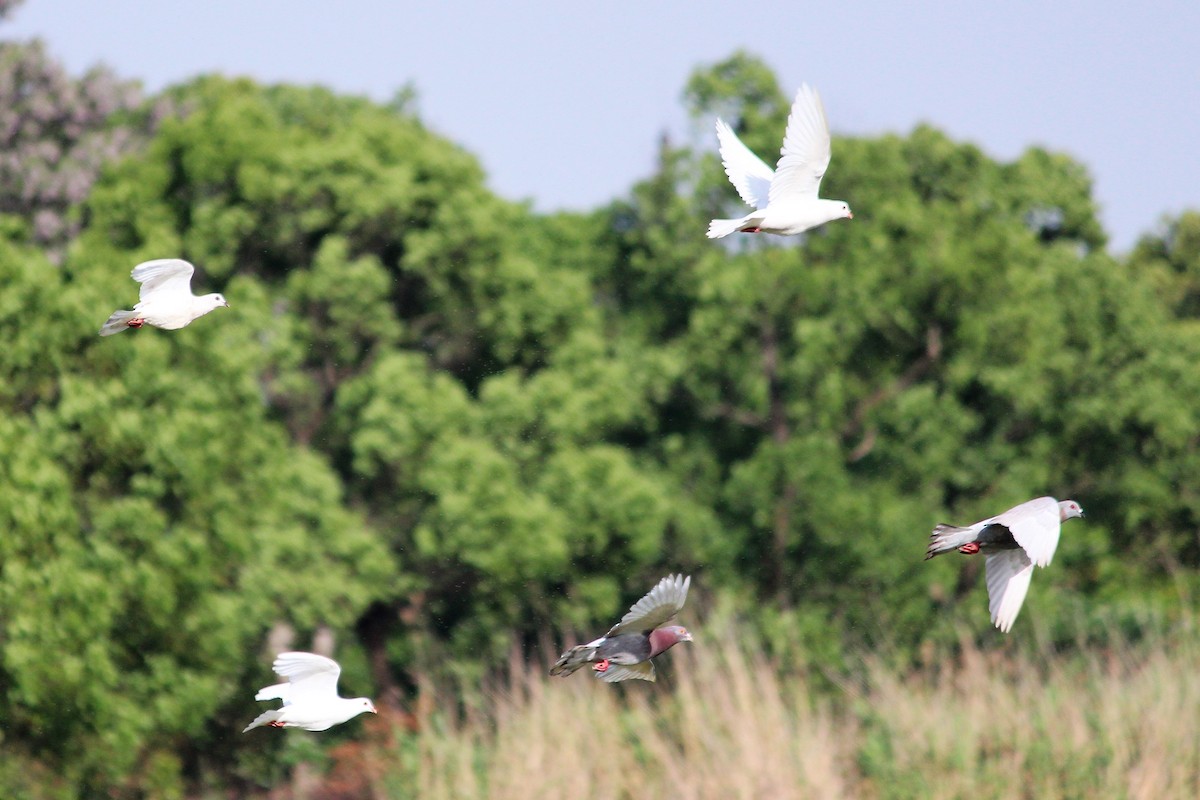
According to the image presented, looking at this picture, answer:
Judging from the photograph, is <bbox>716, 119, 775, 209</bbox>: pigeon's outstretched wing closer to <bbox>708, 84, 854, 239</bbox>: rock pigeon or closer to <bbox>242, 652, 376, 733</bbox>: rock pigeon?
<bbox>708, 84, 854, 239</bbox>: rock pigeon

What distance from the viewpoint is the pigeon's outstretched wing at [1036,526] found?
21.3 feet

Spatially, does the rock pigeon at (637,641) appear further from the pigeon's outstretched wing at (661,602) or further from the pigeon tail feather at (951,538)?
the pigeon tail feather at (951,538)

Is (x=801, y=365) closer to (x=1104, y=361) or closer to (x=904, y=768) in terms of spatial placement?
(x=1104, y=361)

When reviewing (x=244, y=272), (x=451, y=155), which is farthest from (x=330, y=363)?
(x=451, y=155)

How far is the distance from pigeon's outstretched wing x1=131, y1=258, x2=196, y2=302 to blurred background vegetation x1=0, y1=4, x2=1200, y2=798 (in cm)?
615

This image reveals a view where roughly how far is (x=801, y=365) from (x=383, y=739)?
14.6m

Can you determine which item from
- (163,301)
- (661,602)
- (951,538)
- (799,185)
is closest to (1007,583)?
(951,538)

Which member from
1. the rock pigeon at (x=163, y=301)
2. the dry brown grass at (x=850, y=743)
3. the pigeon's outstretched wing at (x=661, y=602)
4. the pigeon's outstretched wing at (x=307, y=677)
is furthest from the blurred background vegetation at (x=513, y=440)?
the rock pigeon at (x=163, y=301)

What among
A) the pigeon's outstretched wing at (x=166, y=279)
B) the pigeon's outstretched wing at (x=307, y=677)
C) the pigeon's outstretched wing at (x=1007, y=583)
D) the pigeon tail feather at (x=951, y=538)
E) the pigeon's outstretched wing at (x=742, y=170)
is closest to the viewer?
the pigeon's outstretched wing at (x=1007, y=583)

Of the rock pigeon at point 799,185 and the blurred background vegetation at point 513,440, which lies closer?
the rock pigeon at point 799,185

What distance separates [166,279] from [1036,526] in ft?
12.8

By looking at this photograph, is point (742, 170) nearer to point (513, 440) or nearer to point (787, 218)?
point (787, 218)

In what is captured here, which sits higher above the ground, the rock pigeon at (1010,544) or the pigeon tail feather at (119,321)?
the pigeon tail feather at (119,321)

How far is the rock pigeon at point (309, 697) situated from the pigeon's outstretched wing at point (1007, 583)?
8.38 feet
